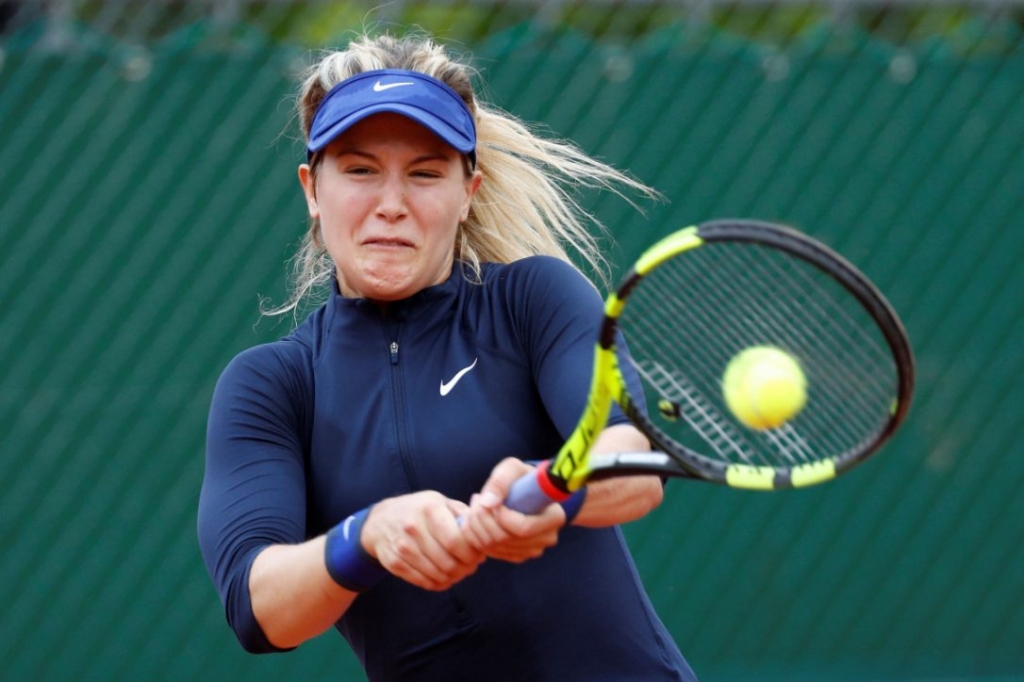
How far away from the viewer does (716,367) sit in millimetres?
2641

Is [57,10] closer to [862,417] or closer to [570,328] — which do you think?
[570,328]

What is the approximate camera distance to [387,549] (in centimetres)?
221

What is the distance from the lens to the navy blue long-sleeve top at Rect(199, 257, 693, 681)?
2.58 m

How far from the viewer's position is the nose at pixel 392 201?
2.61m

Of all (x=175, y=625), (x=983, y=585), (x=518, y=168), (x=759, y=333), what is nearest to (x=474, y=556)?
(x=759, y=333)

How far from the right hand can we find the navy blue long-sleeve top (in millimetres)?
337

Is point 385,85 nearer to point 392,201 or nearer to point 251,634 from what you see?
point 392,201

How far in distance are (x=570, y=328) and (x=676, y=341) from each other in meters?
0.21

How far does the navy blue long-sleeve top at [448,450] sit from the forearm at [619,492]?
0.36 feet

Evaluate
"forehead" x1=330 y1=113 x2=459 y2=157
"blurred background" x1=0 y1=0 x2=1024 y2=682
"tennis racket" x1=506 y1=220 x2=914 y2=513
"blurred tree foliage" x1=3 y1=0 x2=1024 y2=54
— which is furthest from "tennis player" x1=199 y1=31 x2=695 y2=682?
"blurred background" x1=0 y1=0 x2=1024 y2=682

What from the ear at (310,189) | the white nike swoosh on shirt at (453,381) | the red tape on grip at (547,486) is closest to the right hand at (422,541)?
the red tape on grip at (547,486)

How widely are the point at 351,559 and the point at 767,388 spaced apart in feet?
2.35

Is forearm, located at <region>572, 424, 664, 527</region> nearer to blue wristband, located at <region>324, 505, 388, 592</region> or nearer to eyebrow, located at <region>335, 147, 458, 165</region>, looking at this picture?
blue wristband, located at <region>324, 505, 388, 592</region>

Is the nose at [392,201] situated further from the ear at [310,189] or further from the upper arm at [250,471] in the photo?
the upper arm at [250,471]
